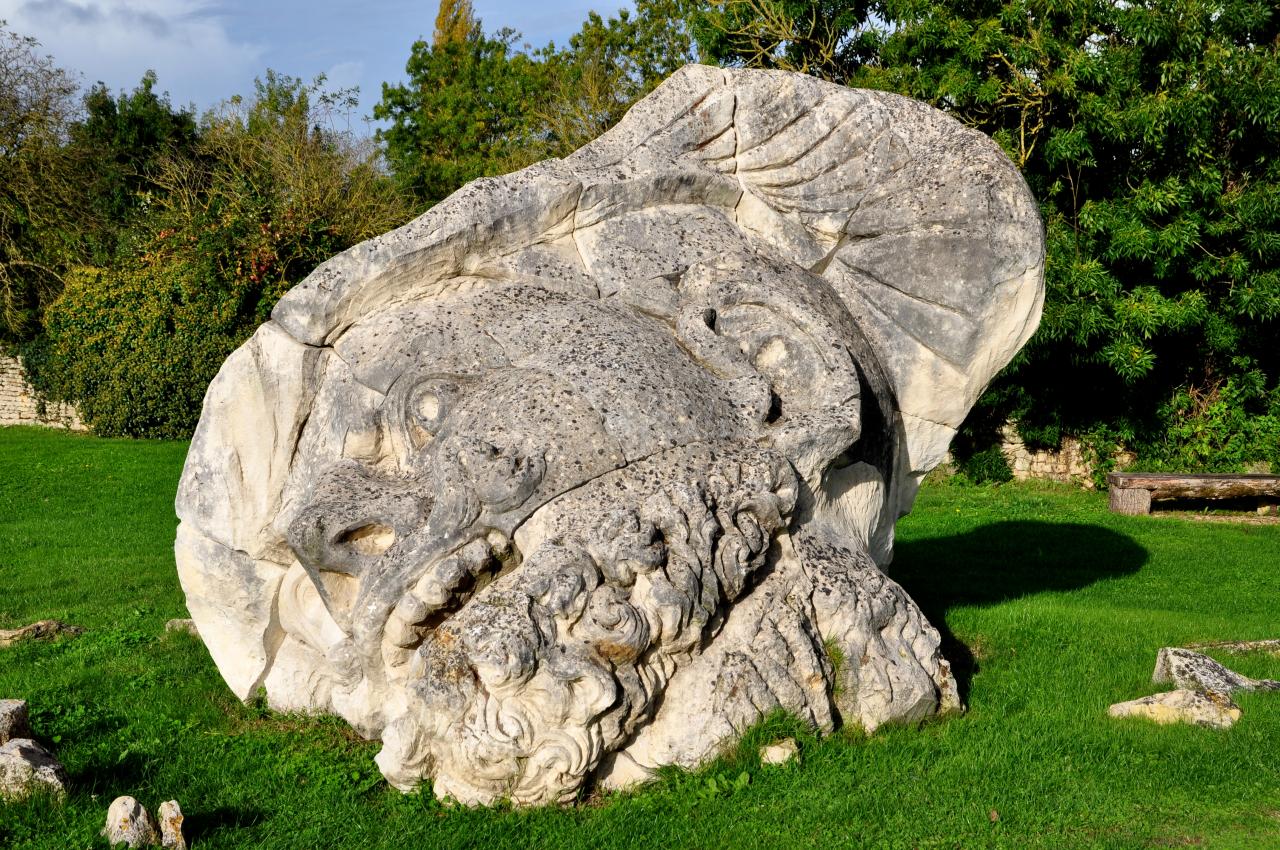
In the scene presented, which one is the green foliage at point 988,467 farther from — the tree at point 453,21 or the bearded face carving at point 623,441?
the tree at point 453,21

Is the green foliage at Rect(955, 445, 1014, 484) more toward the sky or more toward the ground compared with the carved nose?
more toward the ground

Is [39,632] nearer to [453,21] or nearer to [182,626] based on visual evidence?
[182,626]

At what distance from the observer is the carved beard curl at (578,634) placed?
13.8 ft

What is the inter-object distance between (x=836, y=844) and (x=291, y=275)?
50.3 ft

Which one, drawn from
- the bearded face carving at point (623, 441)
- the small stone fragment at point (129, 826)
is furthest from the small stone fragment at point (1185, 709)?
the small stone fragment at point (129, 826)

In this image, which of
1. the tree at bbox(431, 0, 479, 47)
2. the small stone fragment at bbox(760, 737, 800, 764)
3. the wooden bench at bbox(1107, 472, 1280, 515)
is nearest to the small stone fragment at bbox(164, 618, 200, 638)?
the small stone fragment at bbox(760, 737, 800, 764)

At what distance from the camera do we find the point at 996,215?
568 centimetres

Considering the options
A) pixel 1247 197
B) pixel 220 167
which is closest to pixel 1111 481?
pixel 1247 197

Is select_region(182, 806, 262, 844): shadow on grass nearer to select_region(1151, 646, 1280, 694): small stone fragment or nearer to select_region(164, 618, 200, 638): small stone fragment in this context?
select_region(164, 618, 200, 638): small stone fragment

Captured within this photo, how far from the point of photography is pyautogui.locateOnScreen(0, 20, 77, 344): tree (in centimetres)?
2312

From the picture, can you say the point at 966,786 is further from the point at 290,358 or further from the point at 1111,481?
the point at 1111,481

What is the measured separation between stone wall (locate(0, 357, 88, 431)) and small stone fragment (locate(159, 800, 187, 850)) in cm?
2096

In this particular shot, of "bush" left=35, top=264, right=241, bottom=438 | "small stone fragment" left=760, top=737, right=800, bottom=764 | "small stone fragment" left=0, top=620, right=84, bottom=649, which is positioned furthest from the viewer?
"bush" left=35, top=264, right=241, bottom=438

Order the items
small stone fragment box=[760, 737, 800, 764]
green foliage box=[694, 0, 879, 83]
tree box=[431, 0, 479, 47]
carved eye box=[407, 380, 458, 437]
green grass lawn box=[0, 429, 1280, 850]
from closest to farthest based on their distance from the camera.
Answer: green grass lawn box=[0, 429, 1280, 850], small stone fragment box=[760, 737, 800, 764], carved eye box=[407, 380, 458, 437], green foliage box=[694, 0, 879, 83], tree box=[431, 0, 479, 47]
